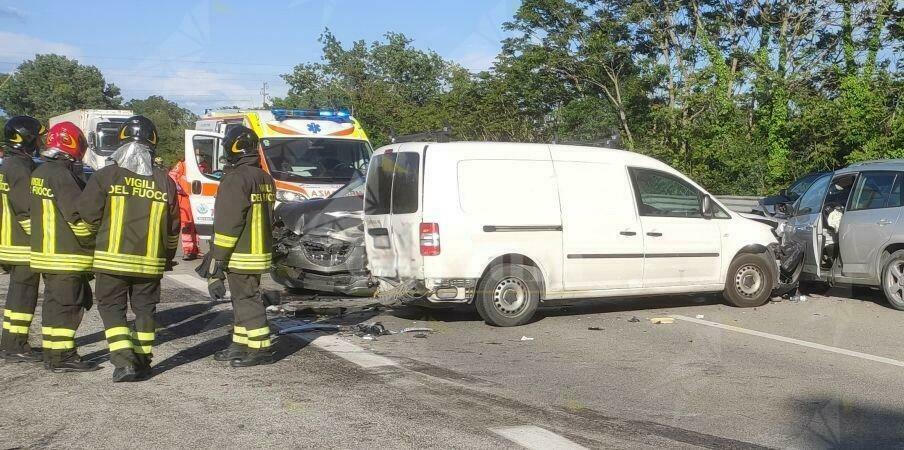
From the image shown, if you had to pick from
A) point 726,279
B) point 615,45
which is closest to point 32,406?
point 726,279

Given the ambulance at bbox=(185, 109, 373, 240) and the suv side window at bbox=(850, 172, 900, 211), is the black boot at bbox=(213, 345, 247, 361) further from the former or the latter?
the suv side window at bbox=(850, 172, 900, 211)

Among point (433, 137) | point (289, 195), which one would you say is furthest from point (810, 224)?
point (289, 195)

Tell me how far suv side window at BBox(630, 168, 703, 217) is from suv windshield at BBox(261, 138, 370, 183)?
6.07 m

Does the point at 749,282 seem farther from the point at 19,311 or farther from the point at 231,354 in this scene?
the point at 19,311

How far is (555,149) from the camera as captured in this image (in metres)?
→ 9.65

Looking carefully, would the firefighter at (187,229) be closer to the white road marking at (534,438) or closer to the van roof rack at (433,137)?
the van roof rack at (433,137)

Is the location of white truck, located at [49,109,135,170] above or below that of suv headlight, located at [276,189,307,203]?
above

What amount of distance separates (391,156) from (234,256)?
3037 mm

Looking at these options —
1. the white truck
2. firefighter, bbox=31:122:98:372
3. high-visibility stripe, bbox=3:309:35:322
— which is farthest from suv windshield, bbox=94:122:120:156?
firefighter, bbox=31:122:98:372

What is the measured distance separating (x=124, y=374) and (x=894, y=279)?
831 centimetres

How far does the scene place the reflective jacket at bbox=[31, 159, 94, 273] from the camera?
6.82 meters

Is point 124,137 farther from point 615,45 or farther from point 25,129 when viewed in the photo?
point 615,45

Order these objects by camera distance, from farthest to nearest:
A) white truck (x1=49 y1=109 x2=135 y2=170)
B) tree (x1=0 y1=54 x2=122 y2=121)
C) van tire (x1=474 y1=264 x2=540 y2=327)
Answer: tree (x1=0 y1=54 x2=122 y2=121) < white truck (x1=49 y1=109 x2=135 y2=170) < van tire (x1=474 y1=264 x2=540 y2=327)

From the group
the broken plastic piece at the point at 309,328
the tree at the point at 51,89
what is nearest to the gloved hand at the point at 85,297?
the broken plastic piece at the point at 309,328
